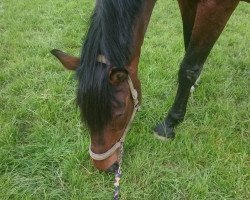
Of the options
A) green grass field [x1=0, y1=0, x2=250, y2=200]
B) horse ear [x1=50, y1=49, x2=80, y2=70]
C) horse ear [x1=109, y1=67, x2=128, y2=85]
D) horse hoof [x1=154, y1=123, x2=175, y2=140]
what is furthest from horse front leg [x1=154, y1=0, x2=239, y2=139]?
horse ear [x1=50, y1=49, x2=80, y2=70]

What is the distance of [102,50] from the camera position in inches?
74.3

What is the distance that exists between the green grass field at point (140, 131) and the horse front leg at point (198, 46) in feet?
0.33

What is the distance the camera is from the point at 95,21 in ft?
6.35

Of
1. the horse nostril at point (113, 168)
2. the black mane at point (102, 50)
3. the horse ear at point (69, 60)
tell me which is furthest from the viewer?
the horse nostril at point (113, 168)

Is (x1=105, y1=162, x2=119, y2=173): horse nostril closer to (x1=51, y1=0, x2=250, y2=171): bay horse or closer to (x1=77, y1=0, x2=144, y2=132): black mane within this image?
(x1=51, y1=0, x2=250, y2=171): bay horse

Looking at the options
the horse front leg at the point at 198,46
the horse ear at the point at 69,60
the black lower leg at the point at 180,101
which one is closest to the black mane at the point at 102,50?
the horse ear at the point at 69,60

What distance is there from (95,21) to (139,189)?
1060 millimetres

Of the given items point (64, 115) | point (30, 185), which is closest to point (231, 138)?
point (64, 115)

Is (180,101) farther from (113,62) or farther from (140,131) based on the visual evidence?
(113,62)

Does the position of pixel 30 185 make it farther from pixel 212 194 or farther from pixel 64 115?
pixel 212 194

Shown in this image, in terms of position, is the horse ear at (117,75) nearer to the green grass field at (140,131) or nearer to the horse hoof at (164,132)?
the green grass field at (140,131)

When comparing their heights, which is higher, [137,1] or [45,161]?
[137,1]

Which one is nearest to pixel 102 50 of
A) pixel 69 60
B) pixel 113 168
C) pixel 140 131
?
pixel 69 60

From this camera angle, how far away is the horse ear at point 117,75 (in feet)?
6.19
